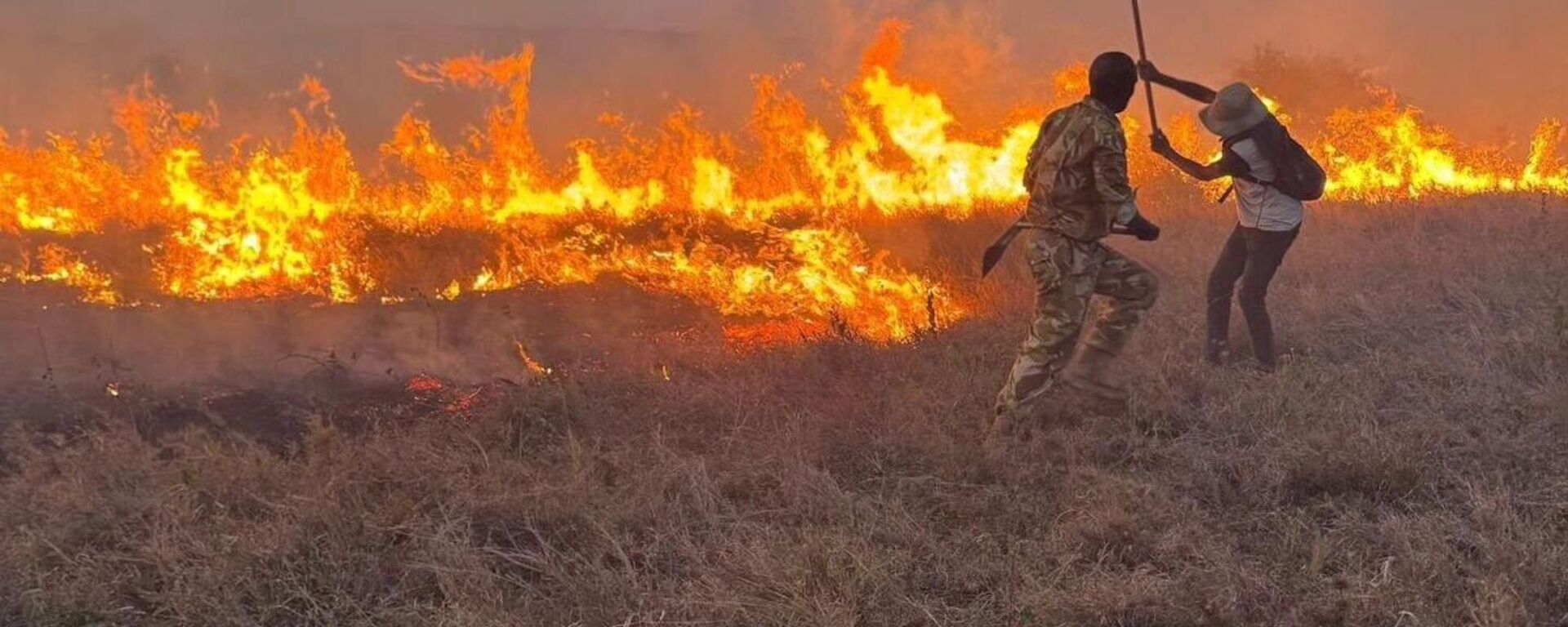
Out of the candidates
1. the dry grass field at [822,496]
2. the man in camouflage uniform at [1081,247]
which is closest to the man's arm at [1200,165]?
the man in camouflage uniform at [1081,247]

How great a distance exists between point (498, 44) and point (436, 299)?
36.6 meters

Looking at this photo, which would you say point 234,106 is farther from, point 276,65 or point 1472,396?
point 1472,396

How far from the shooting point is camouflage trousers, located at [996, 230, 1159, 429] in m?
4.11

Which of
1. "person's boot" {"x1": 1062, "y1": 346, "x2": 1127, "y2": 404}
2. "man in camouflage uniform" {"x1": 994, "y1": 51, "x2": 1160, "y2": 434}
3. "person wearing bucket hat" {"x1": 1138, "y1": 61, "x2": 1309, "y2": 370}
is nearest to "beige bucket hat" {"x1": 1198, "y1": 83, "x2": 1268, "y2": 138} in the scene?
"person wearing bucket hat" {"x1": 1138, "y1": 61, "x2": 1309, "y2": 370}

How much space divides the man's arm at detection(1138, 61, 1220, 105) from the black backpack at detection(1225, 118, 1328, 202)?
0.96 ft

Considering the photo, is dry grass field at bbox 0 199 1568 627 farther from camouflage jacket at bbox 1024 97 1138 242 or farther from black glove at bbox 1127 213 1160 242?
camouflage jacket at bbox 1024 97 1138 242

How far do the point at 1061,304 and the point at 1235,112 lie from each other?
1.46 meters

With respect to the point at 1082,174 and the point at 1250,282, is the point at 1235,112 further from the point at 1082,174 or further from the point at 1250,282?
the point at 1082,174

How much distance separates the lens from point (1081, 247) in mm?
4141

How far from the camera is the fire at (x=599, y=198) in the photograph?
8.34m

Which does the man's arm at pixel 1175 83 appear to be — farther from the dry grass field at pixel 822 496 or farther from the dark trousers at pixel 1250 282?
the dry grass field at pixel 822 496

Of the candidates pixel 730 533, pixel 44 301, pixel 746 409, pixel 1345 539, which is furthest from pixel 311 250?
pixel 1345 539

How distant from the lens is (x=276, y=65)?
72.7ft

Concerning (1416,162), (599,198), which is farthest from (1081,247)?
(1416,162)
